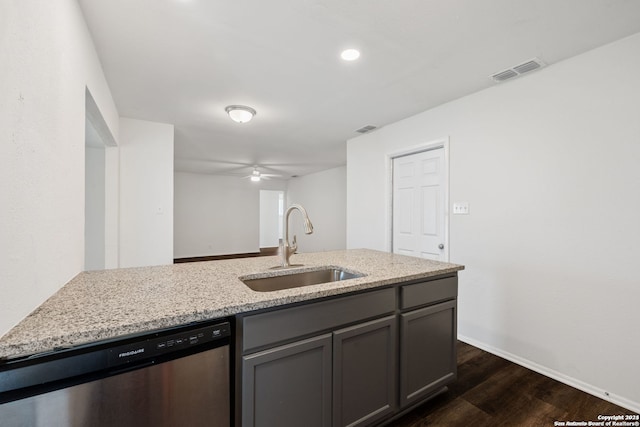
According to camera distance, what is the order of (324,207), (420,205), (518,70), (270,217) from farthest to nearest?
(270,217) < (324,207) < (420,205) < (518,70)

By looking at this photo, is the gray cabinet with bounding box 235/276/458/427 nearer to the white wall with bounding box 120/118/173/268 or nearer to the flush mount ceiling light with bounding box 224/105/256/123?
the flush mount ceiling light with bounding box 224/105/256/123

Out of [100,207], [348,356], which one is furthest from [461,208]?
[100,207]

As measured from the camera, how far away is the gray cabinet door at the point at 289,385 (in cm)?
113

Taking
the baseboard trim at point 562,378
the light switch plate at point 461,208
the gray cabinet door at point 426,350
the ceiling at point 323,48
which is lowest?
the baseboard trim at point 562,378

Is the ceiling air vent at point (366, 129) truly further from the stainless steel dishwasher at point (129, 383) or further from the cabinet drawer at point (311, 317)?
the stainless steel dishwasher at point (129, 383)

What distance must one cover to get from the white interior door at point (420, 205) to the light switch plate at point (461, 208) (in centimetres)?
14

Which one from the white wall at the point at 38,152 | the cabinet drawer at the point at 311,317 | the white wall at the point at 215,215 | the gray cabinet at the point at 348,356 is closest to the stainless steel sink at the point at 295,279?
the cabinet drawer at the point at 311,317

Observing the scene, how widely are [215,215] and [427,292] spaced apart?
747 centimetres

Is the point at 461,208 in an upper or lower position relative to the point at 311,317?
upper

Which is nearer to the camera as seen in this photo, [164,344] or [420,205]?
[164,344]

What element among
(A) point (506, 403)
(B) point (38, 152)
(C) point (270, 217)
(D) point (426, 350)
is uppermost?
(B) point (38, 152)

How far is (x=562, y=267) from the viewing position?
2146mm

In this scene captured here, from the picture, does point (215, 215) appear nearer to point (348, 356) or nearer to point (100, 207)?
point (100, 207)

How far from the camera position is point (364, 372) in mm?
1467
